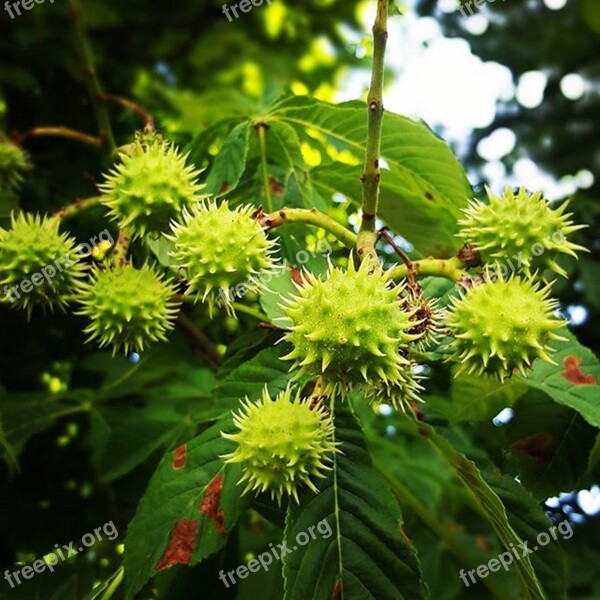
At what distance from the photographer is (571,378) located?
1.88 metres

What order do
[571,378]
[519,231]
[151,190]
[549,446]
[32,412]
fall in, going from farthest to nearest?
[32,412]
[549,446]
[571,378]
[151,190]
[519,231]

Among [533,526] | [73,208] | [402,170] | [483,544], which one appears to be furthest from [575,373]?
[483,544]

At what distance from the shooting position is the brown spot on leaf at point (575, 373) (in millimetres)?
1872

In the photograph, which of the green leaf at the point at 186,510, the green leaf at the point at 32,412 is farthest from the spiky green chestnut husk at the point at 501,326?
the green leaf at the point at 32,412

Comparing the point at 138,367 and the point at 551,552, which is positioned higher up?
the point at 138,367

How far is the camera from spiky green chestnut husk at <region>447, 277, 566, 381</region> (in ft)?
4.94

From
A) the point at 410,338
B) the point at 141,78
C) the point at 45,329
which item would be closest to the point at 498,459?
the point at 410,338

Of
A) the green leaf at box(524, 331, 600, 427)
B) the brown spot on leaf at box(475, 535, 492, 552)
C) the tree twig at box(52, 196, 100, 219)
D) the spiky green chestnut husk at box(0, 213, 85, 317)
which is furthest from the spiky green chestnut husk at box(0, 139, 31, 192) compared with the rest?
the brown spot on leaf at box(475, 535, 492, 552)

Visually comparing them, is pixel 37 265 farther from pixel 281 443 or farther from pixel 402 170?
pixel 402 170

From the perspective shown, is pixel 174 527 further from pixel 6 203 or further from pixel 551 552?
pixel 6 203

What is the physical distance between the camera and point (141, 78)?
383 cm

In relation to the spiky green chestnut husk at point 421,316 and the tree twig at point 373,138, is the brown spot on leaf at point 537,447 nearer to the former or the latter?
the spiky green chestnut husk at point 421,316

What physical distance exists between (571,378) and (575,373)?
25 mm

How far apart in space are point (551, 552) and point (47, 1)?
10.1ft
